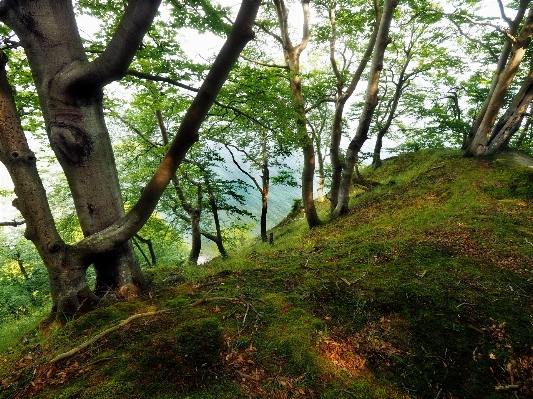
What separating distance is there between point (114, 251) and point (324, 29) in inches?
422

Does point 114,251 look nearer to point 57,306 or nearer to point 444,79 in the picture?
point 57,306

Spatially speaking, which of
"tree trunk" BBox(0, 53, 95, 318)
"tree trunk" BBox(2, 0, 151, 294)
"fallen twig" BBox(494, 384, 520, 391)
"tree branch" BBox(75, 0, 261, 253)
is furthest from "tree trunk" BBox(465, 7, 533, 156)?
"tree trunk" BBox(0, 53, 95, 318)

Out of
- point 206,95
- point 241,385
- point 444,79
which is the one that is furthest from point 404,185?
point 241,385

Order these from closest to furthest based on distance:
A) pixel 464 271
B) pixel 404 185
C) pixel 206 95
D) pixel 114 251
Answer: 1. pixel 206 95
2. pixel 114 251
3. pixel 464 271
4. pixel 404 185

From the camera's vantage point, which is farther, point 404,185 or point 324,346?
point 404,185

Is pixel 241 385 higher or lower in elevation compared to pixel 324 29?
lower

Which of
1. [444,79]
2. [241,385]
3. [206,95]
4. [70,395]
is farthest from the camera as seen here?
[444,79]

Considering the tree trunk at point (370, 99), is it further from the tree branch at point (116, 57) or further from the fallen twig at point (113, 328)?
the fallen twig at point (113, 328)

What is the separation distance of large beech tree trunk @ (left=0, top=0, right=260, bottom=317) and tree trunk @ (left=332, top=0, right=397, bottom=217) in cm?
578

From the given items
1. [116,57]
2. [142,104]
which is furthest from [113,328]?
[142,104]

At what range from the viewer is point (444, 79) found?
53.4 ft

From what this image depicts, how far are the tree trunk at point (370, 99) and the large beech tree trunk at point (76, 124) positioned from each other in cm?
578

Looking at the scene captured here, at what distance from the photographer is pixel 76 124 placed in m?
2.95

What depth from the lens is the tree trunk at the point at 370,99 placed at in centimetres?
684
